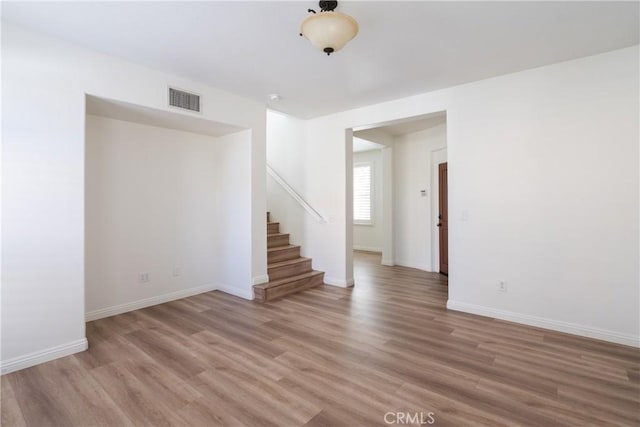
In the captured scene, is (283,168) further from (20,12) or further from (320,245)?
(20,12)

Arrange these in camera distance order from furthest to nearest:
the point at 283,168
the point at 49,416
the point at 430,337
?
the point at 283,168, the point at 430,337, the point at 49,416

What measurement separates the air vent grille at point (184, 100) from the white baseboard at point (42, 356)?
2542 millimetres

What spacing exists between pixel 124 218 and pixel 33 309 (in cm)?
146

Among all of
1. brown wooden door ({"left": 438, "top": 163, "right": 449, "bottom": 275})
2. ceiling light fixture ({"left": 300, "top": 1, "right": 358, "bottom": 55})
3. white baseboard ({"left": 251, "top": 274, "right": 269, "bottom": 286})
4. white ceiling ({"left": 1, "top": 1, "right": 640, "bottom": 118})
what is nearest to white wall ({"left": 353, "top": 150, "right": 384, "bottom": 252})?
brown wooden door ({"left": 438, "top": 163, "right": 449, "bottom": 275})

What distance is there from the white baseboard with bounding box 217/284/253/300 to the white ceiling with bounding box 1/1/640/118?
9.02 feet

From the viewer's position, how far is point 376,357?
2633 millimetres

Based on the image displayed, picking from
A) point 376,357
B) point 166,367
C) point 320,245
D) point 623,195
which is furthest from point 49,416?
point 623,195

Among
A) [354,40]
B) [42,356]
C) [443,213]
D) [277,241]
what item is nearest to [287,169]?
[277,241]

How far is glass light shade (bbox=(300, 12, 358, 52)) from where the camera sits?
1982 millimetres

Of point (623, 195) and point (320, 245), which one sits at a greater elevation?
point (623, 195)

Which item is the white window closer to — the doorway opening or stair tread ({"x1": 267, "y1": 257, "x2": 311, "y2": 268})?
the doorway opening

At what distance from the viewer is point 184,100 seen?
350 centimetres

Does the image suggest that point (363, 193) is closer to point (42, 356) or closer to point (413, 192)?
point (413, 192)

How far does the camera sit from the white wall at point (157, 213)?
356 cm
